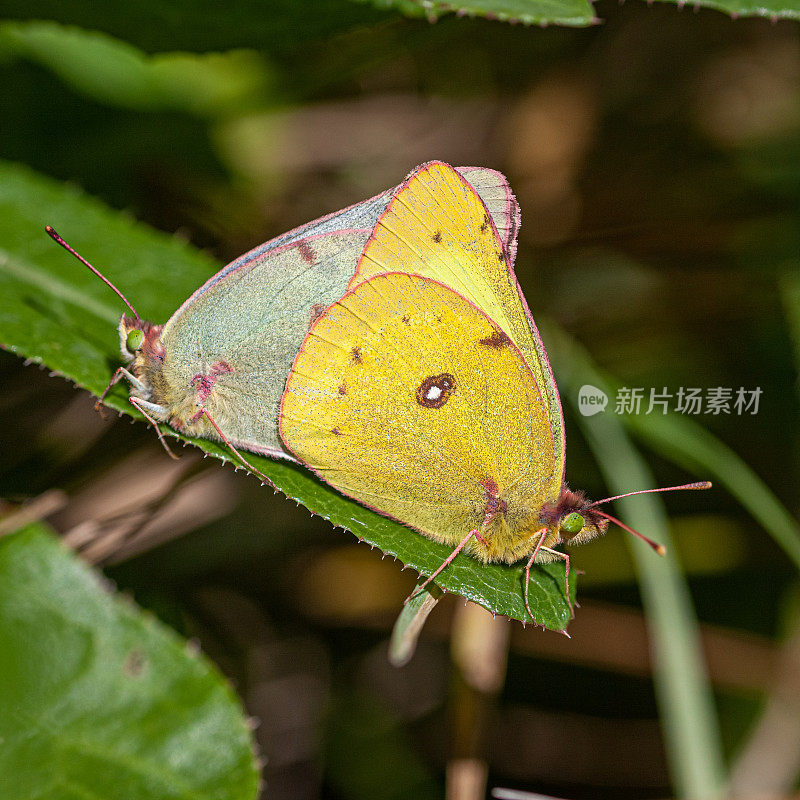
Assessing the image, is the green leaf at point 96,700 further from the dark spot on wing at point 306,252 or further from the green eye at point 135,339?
the dark spot on wing at point 306,252

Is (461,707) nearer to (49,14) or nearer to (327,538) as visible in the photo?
(327,538)

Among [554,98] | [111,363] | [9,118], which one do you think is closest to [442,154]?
[554,98]

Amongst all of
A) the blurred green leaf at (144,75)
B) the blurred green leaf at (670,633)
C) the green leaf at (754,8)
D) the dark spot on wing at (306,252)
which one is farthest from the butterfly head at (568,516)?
the blurred green leaf at (144,75)

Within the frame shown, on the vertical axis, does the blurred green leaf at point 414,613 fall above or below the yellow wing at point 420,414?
below

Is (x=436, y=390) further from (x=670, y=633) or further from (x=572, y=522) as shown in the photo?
(x=670, y=633)

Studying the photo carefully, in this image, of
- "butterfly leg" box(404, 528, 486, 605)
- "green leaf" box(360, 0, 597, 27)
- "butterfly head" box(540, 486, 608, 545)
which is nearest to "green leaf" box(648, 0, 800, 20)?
"green leaf" box(360, 0, 597, 27)
